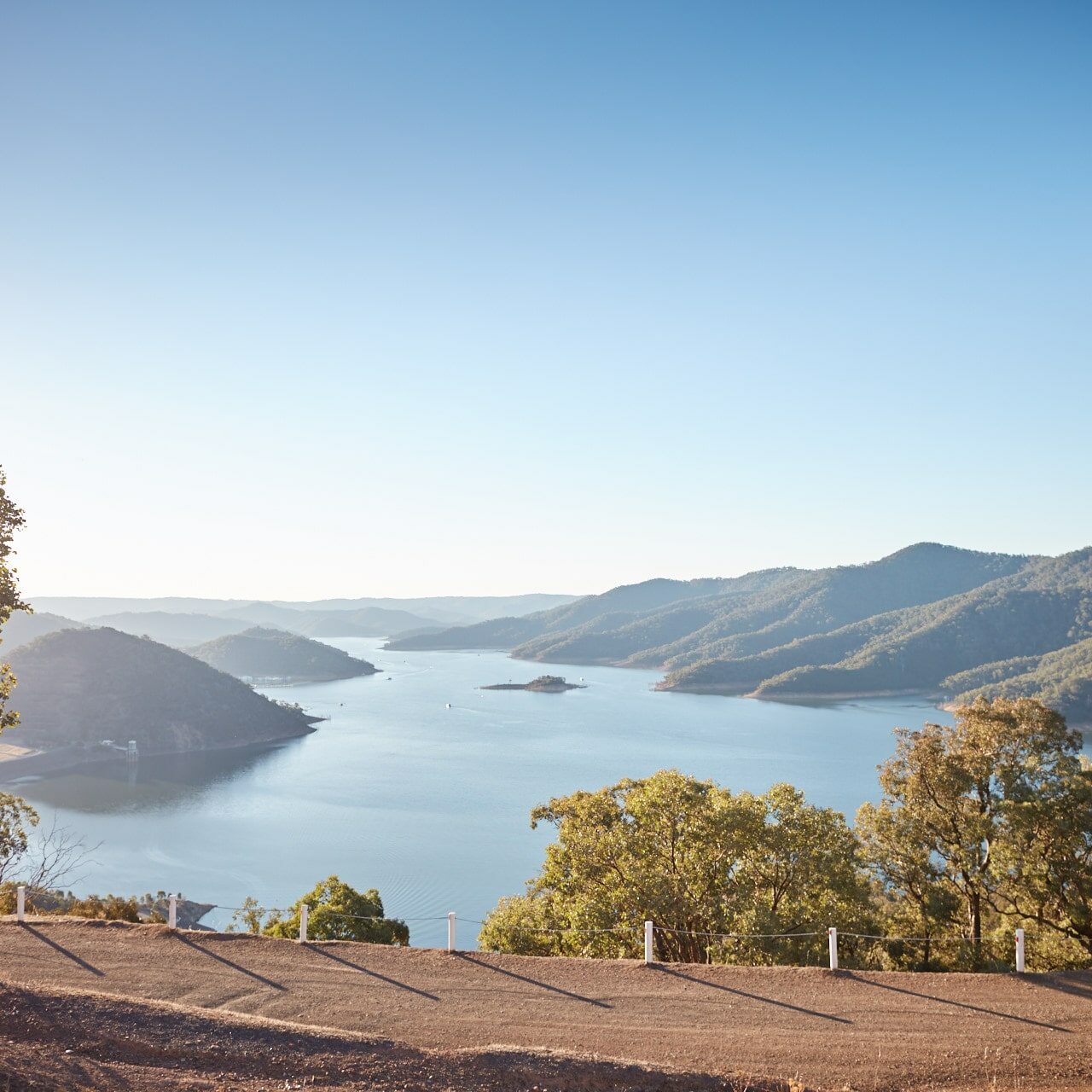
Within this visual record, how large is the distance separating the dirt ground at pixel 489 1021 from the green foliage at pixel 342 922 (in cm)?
1616

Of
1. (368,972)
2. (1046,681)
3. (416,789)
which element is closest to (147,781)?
(416,789)

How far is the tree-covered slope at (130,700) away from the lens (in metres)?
127

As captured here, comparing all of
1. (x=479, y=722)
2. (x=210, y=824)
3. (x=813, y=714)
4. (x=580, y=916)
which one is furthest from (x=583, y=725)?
(x=580, y=916)

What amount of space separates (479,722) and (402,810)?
66576 millimetres

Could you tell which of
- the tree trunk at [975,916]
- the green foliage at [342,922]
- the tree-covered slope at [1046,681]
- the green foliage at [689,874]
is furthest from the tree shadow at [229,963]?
the tree-covered slope at [1046,681]

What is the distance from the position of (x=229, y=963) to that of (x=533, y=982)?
496 cm

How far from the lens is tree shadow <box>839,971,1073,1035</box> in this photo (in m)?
12.1

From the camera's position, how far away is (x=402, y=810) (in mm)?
90500

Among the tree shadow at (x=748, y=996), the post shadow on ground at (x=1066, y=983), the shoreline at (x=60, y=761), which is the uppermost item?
the post shadow on ground at (x=1066, y=983)

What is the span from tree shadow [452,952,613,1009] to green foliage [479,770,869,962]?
229 inches

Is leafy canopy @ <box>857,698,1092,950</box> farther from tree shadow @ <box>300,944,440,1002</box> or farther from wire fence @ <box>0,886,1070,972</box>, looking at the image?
tree shadow @ <box>300,944,440,1002</box>

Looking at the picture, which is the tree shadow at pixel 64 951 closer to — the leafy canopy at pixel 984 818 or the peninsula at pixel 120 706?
the leafy canopy at pixel 984 818

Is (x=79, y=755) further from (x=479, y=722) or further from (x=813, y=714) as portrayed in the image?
(x=813, y=714)

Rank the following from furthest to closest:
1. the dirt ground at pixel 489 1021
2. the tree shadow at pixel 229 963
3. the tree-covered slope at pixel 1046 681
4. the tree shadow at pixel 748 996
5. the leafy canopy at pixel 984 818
A: the tree-covered slope at pixel 1046 681 < the leafy canopy at pixel 984 818 < the tree shadow at pixel 229 963 < the tree shadow at pixel 748 996 < the dirt ground at pixel 489 1021
